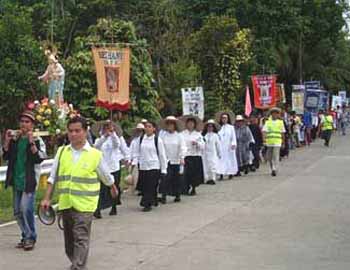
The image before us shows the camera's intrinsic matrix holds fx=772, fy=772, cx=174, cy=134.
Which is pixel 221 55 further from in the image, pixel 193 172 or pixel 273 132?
pixel 193 172

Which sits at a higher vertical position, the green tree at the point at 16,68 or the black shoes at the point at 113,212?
the green tree at the point at 16,68

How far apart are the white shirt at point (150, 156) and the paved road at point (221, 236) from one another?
80 cm

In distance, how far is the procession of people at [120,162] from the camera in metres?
8.20

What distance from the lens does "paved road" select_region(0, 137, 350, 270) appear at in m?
9.05

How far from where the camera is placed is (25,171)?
32.0 ft

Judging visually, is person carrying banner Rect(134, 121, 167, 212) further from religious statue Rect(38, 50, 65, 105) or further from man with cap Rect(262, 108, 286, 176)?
man with cap Rect(262, 108, 286, 176)

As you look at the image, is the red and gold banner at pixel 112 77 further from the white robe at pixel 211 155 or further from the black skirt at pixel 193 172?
the white robe at pixel 211 155

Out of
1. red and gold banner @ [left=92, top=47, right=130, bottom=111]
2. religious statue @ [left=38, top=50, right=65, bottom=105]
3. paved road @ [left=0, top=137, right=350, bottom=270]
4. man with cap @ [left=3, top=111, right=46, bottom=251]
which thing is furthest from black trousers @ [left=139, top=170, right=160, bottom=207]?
religious statue @ [left=38, top=50, right=65, bottom=105]

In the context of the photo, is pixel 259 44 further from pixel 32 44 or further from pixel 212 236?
pixel 212 236

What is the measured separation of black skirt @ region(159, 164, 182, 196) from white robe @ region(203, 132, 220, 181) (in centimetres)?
383

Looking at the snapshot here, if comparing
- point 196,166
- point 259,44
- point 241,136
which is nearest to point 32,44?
point 241,136

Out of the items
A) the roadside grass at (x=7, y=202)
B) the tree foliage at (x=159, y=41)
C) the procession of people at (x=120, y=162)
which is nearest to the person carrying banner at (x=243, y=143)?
the procession of people at (x=120, y=162)

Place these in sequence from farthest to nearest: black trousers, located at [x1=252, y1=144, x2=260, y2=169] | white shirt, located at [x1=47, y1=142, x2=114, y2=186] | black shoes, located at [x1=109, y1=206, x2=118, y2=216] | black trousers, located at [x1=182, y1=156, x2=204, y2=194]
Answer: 1. black trousers, located at [x1=252, y1=144, x2=260, y2=169]
2. black trousers, located at [x1=182, y1=156, x2=204, y2=194]
3. black shoes, located at [x1=109, y1=206, x2=118, y2=216]
4. white shirt, located at [x1=47, y1=142, x2=114, y2=186]

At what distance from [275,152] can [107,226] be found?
9.96 metres
